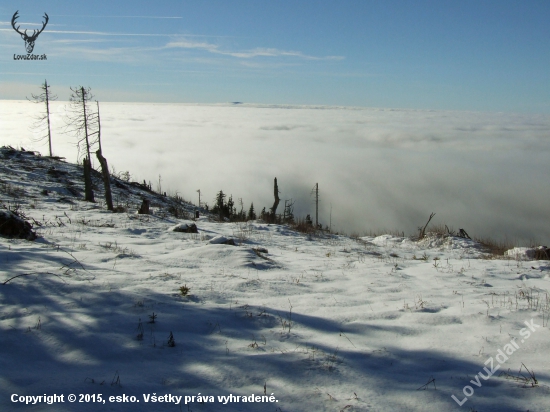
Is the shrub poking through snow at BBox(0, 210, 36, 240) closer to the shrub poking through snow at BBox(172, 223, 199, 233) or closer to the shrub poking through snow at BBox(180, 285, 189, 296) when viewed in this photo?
the shrub poking through snow at BBox(172, 223, 199, 233)

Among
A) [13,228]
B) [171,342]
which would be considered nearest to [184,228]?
[13,228]

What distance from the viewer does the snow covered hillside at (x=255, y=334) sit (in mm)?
2986

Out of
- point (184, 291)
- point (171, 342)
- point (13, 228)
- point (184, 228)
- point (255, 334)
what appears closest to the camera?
point (171, 342)

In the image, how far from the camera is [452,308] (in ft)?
16.7

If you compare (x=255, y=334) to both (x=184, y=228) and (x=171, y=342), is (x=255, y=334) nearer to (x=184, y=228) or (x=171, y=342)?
(x=171, y=342)

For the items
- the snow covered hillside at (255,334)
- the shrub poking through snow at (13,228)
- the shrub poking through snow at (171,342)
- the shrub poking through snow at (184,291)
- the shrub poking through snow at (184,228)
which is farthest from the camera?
the shrub poking through snow at (184,228)

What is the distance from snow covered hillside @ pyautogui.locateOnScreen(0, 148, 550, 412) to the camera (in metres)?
2.99

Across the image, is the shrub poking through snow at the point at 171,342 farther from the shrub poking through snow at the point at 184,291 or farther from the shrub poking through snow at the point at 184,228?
the shrub poking through snow at the point at 184,228

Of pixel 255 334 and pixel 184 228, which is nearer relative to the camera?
pixel 255 334

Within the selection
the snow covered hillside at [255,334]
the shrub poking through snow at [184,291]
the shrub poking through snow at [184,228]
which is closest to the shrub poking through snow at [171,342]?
the snow covered hillside at [255,334]

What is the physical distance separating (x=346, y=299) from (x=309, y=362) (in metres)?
1.98

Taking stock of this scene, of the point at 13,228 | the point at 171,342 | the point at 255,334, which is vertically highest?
the point at 13,228

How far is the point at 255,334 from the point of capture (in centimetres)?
404

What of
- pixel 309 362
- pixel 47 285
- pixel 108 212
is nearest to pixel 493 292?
pixel 309 362
